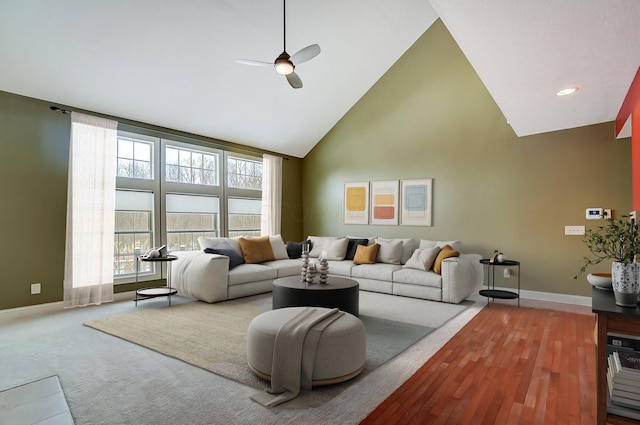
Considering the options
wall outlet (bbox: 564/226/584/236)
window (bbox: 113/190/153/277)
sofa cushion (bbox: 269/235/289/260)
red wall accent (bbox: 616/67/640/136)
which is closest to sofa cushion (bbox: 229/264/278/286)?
sofa cushion (bbox: 269/235/289/260)

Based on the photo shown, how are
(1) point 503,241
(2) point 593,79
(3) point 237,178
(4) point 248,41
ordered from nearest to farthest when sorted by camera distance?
1. (2) point 593,79
2. (4) point 248,41
3. (1) point 503,241
4. (3) point 237,178

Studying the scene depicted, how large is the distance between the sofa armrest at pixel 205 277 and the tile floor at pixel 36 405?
228 centimetres

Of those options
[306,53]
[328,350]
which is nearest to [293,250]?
[306,53]

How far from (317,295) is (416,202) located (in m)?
3.46

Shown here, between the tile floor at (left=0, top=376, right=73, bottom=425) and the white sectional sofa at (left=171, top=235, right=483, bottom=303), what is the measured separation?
2.37m

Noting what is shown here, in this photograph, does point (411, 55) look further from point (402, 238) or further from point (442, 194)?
point (402, 238)

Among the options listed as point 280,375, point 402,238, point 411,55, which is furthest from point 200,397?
point 411,55

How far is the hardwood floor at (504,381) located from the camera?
82.8 inches

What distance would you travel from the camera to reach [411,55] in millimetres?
6410

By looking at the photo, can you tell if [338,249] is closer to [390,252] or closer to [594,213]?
[390,252]

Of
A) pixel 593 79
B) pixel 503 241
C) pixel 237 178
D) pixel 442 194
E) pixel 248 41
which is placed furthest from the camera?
pixel 237 178

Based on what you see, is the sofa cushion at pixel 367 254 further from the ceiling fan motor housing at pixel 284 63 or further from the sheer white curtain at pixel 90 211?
the sheer white curtain at pixel 90 211

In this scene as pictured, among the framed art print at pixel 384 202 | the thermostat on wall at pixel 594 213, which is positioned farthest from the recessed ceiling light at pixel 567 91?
the framed art print at pixel 384 202

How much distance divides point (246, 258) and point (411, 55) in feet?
15.4
